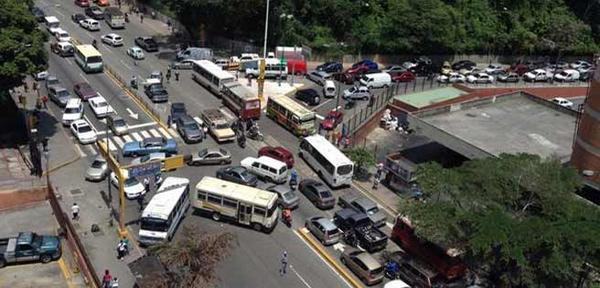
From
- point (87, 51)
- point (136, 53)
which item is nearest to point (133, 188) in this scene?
point (87, 51)

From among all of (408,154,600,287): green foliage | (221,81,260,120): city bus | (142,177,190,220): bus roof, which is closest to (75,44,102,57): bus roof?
(221,81,260,120): city bus

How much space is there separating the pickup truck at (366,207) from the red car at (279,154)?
681 centimetres

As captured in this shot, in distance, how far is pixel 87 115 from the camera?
60.9 metres

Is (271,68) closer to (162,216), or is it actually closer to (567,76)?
(162,216)

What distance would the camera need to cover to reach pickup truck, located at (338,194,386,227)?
150ft

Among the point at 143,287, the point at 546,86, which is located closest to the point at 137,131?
the point at 143,287

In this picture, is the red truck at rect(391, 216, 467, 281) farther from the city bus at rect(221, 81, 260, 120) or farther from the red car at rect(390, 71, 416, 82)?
the red car at rect(390, 71, 416, 82)

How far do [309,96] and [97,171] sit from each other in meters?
25.3

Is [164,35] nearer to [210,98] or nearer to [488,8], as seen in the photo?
[210,98]

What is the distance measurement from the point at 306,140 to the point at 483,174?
1923 centimetres

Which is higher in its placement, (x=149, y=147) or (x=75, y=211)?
(x=149, y=147)

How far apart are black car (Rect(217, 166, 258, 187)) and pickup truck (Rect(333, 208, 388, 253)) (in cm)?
697

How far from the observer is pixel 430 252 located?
41156mm

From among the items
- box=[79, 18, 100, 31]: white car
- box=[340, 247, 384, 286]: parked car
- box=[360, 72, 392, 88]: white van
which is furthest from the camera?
box=[79, 18, 100, 31]: white car
